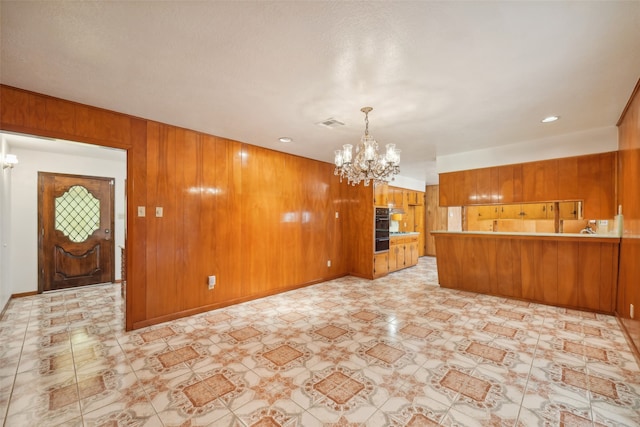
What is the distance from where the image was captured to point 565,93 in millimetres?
2682

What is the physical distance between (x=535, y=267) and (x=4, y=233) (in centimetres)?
809

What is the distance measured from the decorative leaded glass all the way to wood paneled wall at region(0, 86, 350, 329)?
299 cm

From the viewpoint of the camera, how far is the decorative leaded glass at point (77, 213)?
5.00 metres

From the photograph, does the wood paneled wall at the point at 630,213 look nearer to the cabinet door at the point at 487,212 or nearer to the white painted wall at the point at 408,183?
the cabinet door at the point at 487,212

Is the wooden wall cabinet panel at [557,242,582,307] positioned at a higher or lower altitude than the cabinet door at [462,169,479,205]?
lower

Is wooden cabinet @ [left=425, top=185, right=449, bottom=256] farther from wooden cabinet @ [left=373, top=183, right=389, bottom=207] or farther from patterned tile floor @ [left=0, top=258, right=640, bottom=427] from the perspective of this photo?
patterned tile floor @ [left=0, top=258, right=640, bottom=427]

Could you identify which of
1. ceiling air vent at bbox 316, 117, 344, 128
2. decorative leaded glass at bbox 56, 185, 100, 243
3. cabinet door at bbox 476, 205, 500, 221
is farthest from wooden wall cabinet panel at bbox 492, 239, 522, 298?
decorative leaded glass at bbox 56, 185, 100, 243

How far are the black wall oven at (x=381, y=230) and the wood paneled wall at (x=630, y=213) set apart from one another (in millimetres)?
3632

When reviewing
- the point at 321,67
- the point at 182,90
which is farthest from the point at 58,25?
the point at 321,67

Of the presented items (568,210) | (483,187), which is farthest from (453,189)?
(568,210)

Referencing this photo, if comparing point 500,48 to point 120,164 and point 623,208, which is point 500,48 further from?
point 120,164

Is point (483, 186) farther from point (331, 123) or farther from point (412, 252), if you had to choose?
point (331, 123)

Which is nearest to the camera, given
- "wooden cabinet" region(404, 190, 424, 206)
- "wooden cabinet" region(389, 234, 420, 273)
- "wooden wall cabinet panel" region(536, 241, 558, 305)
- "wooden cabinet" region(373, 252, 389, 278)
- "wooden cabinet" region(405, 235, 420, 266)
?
"wooden wall cabinet panel" region(536, 241, 558, 305)

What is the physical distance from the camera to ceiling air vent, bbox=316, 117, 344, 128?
3355 millimetres
